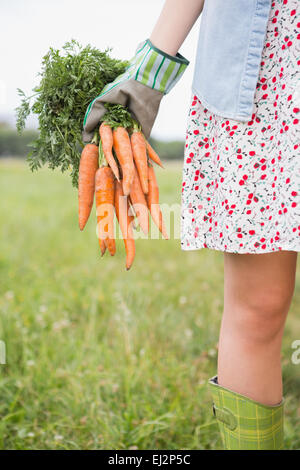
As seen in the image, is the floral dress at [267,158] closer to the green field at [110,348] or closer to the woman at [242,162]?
the woman at [242,162]

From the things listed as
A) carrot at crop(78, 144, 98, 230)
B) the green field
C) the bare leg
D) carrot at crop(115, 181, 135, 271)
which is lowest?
the green field

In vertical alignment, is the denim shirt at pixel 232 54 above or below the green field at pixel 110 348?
above

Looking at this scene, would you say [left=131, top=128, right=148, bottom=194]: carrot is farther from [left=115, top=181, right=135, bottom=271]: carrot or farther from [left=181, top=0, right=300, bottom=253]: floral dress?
[left=181, top=0, right=300, bottom=253]: floral dress

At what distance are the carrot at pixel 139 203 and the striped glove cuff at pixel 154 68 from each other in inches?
8.7

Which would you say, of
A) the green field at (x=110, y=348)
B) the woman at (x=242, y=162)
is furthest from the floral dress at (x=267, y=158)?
the green field at (x=110, y=348)

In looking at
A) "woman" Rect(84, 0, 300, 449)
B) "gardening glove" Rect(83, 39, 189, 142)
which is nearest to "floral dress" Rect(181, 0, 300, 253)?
"woman" Rect(84, 0, 300, 449)

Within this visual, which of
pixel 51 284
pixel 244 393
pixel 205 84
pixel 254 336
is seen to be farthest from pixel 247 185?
pixel 51 284

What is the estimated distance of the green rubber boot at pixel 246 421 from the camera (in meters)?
1.17

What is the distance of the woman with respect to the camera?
0.98 m

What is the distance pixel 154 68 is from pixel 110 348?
4.65 ft

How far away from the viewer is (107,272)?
302 cm

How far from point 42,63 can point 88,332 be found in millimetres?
1372

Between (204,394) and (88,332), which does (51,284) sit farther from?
(204,394)

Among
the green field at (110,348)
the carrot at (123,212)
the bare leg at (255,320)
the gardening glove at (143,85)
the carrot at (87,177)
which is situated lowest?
the green field at (110,348)
